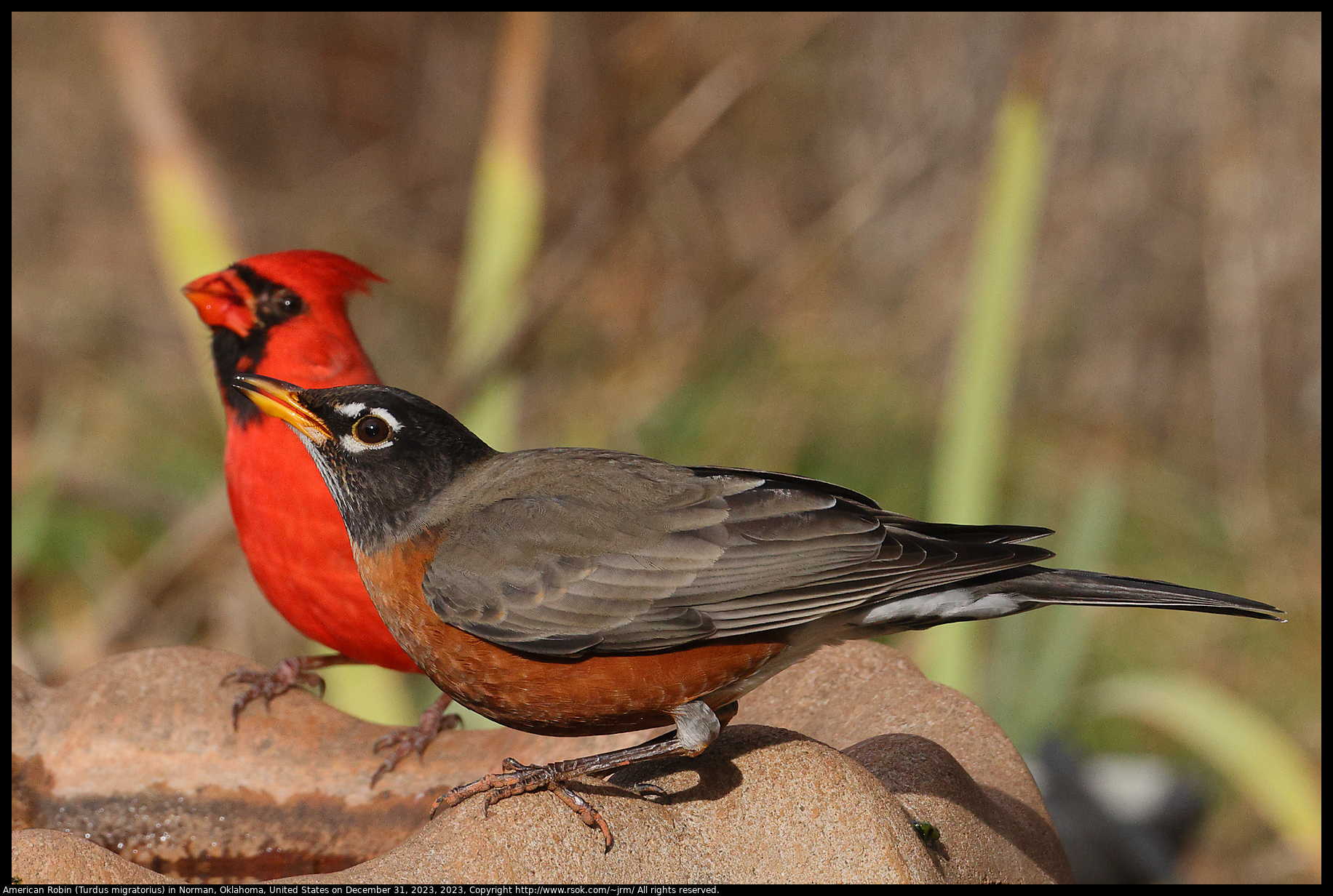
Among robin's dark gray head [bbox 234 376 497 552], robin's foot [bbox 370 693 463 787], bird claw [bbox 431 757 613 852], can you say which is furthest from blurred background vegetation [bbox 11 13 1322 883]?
bird claw [bbox 431 757 613 852]

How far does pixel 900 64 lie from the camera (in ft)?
33.3

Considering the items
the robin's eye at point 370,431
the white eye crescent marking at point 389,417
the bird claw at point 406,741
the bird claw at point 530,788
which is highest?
the white eye crescent marking at point 389,417

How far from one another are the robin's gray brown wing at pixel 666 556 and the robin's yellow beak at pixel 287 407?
30 cm

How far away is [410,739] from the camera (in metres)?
3.48

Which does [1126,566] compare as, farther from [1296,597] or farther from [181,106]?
[181,106]

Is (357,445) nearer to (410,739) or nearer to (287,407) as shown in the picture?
→ (287,407)

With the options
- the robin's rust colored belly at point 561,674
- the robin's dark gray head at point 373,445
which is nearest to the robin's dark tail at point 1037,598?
the robin's rust colored belly at point 561,674

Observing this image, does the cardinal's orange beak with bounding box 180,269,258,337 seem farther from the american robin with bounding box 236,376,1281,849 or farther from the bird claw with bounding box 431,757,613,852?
the bird claw with bounding box 431,757,613,852

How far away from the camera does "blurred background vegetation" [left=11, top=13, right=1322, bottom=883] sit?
17.8 ft

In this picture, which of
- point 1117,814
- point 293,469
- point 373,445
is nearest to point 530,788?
point 373,445

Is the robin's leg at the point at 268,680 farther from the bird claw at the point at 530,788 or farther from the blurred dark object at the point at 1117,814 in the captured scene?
the blurred dark object at the point at 1117,814

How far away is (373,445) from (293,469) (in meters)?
0.76

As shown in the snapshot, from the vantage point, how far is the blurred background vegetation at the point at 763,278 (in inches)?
213

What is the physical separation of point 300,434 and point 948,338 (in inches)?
310
